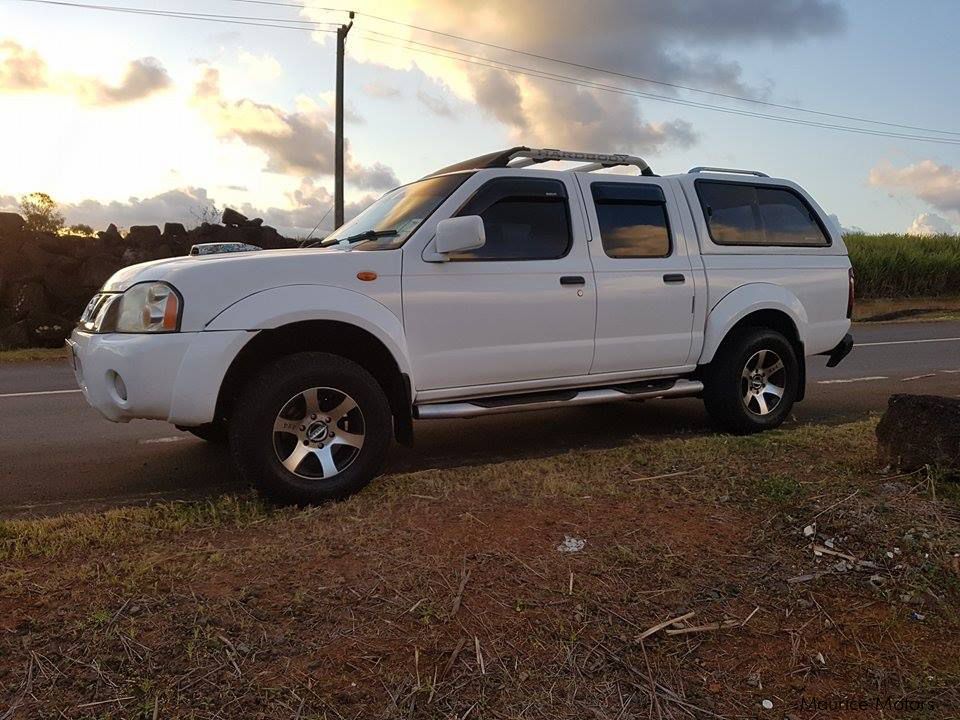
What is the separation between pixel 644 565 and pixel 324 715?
1.43 meters

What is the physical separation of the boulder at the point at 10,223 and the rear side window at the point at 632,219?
507 inches

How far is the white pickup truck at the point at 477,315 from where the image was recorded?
3938 mm

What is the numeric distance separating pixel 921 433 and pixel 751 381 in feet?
5.85

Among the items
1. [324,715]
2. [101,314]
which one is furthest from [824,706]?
[101,314]

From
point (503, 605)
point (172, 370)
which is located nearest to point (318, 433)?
point (172, 370)

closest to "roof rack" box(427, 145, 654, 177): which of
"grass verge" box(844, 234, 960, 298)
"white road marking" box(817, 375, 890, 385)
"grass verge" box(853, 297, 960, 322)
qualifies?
"white road marking" box(817, 375, 890, 385)

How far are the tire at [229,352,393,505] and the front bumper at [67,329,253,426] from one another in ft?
0.61

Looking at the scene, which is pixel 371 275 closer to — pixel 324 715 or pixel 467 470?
pixel 467 470

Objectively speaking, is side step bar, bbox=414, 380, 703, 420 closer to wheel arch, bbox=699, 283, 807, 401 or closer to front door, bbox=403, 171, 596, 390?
front door, bbox=403, 171, 596, 390

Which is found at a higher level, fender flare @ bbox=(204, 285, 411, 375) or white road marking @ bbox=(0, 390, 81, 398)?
fender flare @ bbox=(204, 285, 411, 375)

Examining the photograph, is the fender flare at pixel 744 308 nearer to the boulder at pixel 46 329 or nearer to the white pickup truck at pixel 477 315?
the white pickup truck at pixel 477 315

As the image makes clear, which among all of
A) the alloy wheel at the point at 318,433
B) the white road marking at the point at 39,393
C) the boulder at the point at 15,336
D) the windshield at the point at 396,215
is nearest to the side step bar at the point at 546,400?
the alloy wheel at the point at 318,433

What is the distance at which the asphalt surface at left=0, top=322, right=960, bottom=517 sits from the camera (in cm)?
477

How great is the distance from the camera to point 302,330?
13.8ft
